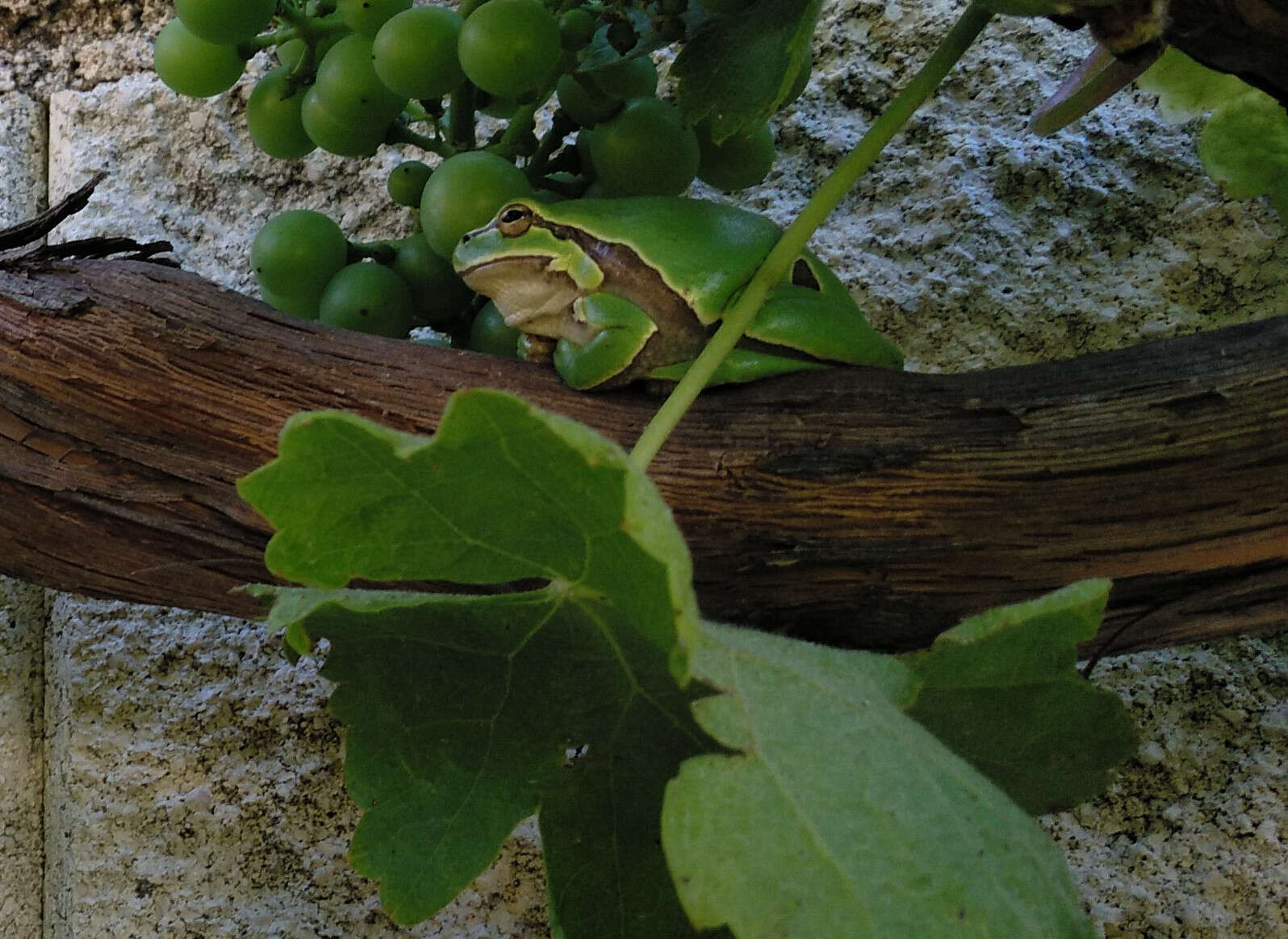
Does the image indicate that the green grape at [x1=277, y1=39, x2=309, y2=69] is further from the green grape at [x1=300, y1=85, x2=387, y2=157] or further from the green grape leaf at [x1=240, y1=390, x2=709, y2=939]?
the green grape leaf at [x1=240, y1=390, x2=709, y2=939]

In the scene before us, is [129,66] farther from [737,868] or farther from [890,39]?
[737,868]

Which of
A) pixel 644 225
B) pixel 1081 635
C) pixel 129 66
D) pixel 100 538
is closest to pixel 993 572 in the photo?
pixel 1081 635

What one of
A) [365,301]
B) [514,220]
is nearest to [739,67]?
[514,220]

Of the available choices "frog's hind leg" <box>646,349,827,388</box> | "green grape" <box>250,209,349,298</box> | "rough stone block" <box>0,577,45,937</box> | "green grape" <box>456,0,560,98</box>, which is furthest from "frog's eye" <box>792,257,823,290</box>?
"rough stone block" <box>0,577,45,937</box>

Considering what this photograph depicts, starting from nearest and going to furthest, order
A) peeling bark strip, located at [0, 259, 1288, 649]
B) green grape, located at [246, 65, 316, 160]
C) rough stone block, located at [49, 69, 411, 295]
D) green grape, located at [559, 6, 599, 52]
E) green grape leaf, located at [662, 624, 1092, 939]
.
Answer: green grape leaf, located at [662, 624, 1092, 939]
peeling bark strip, located at [0, 259, 1288, 649]
green grape, located at [559, 6, 599, 52]
green grape, located at [246, 65, 316, 160]
rough stone block, located at [49, 69, 411, 295]

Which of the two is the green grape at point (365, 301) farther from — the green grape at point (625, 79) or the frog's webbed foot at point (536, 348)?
the green grape at point (625, 79)

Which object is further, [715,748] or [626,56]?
[626,56]
